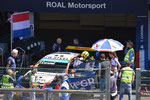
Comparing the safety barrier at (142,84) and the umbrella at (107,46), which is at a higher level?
the umbrella at (107,46)

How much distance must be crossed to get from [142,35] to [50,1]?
424 centimetres

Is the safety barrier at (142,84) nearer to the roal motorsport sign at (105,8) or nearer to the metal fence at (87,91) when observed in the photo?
the metal fence at (87,91)

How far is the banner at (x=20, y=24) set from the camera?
583 inches

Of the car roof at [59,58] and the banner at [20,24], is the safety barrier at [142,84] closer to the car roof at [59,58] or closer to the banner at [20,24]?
the car roof at [59,58]

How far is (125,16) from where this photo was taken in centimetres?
2067

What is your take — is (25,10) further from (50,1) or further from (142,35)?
(142,35)

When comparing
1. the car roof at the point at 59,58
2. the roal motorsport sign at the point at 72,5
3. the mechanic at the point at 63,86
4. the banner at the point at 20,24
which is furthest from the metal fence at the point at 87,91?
the roal motorsport sign at the point at 72,5

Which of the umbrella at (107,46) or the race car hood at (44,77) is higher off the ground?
the umbrella at (107,46)

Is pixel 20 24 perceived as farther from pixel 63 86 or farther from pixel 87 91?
pixel 87 91

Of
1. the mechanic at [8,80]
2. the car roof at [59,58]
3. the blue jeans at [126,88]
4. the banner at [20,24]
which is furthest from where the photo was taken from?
the banner at [20,24]

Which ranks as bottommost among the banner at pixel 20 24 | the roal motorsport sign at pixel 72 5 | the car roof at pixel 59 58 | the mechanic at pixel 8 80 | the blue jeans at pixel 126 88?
the blue jeans at pixel 126 88

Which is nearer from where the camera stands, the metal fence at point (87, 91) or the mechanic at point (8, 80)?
the metal fence at point (87, 91)

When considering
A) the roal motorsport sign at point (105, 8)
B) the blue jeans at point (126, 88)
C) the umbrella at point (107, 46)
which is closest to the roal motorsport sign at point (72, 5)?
the roal motorsport sign at point (105, 8)

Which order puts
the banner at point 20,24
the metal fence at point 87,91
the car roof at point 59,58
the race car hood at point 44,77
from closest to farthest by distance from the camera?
the metal fence at point 87,91
the race car hood at point 44,77
the car roof at point 59,58
the banner at point 20,24
